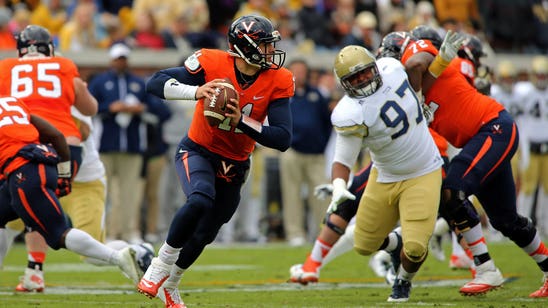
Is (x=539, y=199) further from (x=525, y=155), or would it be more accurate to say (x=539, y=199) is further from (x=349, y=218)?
(x=349, y=218)

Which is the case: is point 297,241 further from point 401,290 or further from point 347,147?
point 347,147

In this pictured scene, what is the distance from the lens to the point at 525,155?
13797 millimetres

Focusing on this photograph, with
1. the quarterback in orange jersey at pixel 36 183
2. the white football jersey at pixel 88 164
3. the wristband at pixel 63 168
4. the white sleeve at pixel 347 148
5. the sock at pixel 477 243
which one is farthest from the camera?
the white football jersey at pixel 88 164

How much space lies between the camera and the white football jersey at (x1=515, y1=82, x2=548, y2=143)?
13758 millimetres

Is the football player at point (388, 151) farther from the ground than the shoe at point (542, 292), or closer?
farther from the ground

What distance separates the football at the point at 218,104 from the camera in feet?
20.2

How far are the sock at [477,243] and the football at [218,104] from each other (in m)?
2.31

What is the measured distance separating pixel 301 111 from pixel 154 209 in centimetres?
221

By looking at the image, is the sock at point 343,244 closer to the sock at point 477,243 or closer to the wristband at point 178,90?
the sock at point 477,243

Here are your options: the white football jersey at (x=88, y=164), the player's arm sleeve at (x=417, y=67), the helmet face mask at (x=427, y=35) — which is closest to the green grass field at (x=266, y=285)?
the white football jersey at (x=88, y=164)

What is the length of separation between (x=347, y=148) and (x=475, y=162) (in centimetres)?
106

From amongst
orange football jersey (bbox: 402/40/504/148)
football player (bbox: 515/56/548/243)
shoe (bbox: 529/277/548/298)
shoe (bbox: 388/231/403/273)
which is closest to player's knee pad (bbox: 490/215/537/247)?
shoe (bbox: 529/277/548/298)

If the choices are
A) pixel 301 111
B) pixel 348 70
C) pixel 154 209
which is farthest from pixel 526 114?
pixel 348 70

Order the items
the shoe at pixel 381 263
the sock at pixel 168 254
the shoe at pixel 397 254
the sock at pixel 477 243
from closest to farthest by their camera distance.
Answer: the sock at pixel 168 254 < the sock at pixel 477 243 < the shoe at pixel 397 254 < the shoe at pixel 381 263
